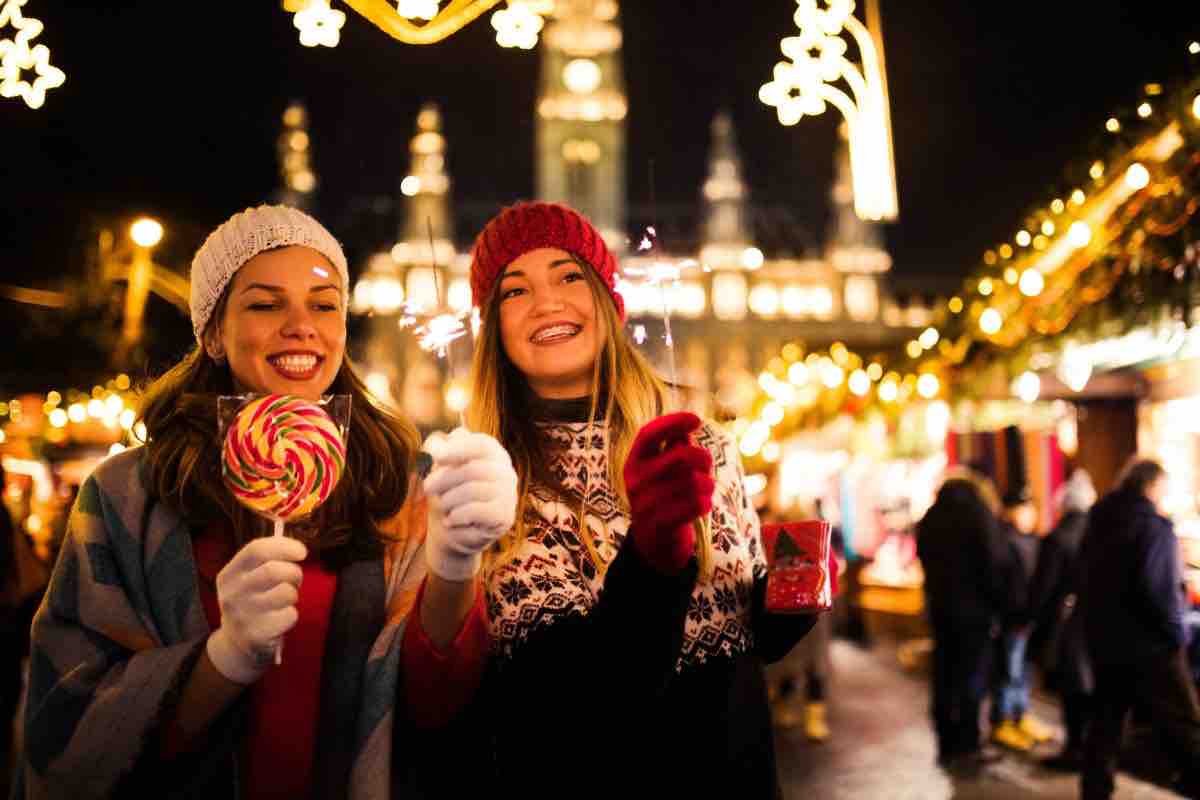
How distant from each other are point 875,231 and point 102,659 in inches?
3168

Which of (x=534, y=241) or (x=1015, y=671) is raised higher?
(x=534, y=241)

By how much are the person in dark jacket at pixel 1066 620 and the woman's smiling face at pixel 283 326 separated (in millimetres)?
6508

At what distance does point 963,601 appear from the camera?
7926 millimetres

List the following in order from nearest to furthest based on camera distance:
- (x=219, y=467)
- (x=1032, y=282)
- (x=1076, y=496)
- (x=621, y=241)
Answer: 1. (x=219, y=467)
2. (x=1032, y=282)
3. (x=1076, y=496)
4. (x=621, y=241)

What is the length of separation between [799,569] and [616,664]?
1.57 ft

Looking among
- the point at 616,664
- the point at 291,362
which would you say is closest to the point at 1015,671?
the point at 616,664

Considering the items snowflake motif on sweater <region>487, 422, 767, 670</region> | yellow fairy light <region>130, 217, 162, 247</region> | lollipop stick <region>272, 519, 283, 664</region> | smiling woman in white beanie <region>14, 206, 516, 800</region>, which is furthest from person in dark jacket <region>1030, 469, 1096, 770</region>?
yellow fairy light <region>130, 217, 162, 247</region>

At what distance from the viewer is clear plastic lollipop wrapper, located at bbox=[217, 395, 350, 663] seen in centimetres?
200

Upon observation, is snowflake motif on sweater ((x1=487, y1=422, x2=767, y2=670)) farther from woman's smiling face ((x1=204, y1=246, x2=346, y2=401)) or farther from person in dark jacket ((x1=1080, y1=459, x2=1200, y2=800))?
person in dark jacket ((x1=1080, y1=459, x2=1200, y2=800))

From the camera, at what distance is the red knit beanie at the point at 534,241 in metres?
2.48

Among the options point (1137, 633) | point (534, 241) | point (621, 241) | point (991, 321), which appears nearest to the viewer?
point (534, 241)

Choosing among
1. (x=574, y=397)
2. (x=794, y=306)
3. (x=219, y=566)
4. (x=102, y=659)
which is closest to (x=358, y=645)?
(x=219, y=566)

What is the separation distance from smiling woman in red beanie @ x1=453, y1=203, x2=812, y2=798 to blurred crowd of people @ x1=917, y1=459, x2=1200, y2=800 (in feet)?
14.6

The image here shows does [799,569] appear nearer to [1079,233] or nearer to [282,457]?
[282,457]
